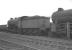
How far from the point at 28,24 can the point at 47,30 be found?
150 inches

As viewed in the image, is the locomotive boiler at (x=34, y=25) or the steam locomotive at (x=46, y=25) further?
the locomotive boiler at (x=34, y=25)

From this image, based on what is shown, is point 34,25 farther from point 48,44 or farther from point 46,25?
point 48,44

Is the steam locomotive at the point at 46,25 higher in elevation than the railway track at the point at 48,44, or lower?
higher

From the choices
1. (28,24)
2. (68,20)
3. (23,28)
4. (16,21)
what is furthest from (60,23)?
(16,21)

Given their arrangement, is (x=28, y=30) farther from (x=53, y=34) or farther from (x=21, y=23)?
(x=53, y=34)

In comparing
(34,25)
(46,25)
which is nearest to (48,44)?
(34,25)

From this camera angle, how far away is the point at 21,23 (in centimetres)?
2123

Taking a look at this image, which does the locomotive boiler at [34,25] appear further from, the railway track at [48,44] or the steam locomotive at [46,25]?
the railway track at [48,44]

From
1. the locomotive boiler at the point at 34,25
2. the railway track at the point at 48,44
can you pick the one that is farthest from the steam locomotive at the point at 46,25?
the railway track at the point at 48,44

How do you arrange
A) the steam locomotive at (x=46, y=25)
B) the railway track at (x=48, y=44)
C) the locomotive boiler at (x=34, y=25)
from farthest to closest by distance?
the locomotive boiler at (x=34, y=25) → the steam locomotive at (x=46, y=25) → the railway track at (x=48, y=44)

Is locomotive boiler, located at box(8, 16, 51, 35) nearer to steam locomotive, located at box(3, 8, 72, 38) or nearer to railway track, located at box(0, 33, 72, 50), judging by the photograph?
steam locomotive, located at box(3, 8, 72, 38)

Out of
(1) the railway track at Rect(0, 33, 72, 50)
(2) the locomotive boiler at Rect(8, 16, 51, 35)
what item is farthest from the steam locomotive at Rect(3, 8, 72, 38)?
(1) the railway track at Rect(0, 33, 72, 50)

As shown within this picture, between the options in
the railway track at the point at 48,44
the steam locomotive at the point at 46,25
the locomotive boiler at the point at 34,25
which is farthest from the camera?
the locomotive boiler at the point at 34,25

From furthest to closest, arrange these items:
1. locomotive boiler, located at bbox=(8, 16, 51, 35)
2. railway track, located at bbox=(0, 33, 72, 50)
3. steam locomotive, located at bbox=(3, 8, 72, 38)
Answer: locomotive boiler, located at bbox=(8, 16, 51, 35) → steam locomotive, located at bbox=(3, 8, 72, 38) → railway track, located at bbox=(0, 33, 72, 50)
